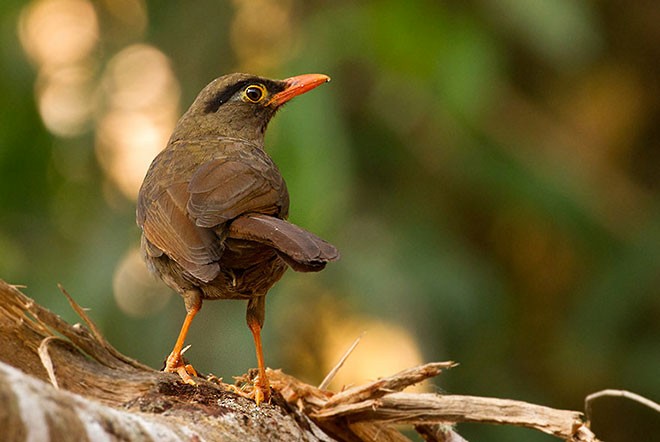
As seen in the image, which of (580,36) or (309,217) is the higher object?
(580,36)

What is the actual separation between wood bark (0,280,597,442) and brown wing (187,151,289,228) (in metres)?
0.59

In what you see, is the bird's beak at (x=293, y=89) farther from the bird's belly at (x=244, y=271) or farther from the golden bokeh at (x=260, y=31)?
the golden bokeh at (x=260, y=31)

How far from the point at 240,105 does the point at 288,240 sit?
1806 mm

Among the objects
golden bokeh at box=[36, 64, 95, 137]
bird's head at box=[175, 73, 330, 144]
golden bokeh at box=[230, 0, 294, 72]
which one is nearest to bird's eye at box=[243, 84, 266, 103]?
bird's head at box=[175, 73, 330, 144]

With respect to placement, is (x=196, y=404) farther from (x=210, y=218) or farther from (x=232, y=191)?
(x=232, y=191)

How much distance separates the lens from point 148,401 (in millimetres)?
3260

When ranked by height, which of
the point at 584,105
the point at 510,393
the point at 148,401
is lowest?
the point at 510,393

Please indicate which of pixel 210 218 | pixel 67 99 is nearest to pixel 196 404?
pixel 210 218

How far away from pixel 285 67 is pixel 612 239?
2.91 m

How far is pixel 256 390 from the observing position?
3697 mm

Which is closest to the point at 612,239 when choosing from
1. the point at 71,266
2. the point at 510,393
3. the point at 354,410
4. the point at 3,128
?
the point at 510,393

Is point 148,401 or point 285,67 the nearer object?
point 148,401

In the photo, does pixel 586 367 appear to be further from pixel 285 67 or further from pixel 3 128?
pixel 3 128

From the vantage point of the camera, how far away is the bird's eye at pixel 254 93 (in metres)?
5.41
